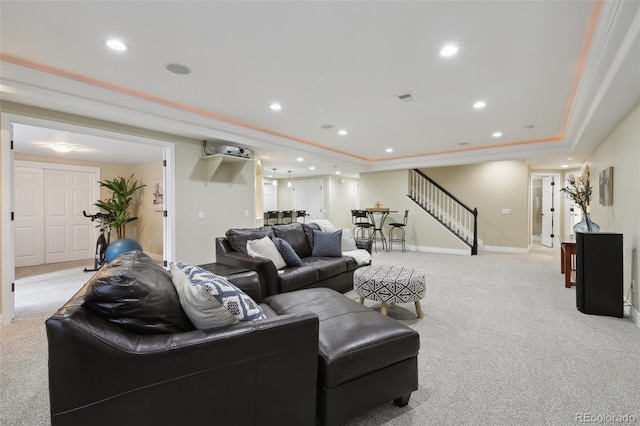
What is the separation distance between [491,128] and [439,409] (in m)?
4.69

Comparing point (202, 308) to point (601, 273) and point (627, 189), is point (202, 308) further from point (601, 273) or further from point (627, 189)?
point (627, 189)

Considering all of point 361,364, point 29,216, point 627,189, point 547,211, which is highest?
point 627,189

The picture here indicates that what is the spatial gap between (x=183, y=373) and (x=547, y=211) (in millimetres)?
10118

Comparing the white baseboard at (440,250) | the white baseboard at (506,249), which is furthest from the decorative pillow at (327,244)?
the white baseboard at (506,249)

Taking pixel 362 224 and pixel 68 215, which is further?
pixel 362 224

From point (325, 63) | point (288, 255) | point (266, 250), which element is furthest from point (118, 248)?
point (325, 63)

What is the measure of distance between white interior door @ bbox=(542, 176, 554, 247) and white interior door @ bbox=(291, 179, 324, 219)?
21.8 feet

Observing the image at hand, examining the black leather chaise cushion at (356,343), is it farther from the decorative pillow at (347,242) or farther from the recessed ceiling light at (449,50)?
the decorative pillow at (347,242)

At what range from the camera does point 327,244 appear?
4.07 meters

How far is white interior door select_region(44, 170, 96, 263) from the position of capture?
6.21 meters

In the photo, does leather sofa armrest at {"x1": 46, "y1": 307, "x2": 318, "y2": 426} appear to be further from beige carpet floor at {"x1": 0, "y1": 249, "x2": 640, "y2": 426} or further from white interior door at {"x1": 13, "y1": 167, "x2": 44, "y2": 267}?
white interior door at {"x1": 13, "y1": 167, "x2": 44, "y2": 267}

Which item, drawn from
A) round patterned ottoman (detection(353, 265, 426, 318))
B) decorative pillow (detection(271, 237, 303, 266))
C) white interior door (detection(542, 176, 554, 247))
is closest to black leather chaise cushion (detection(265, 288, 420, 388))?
round patterned ottoman (detection(353, 265, 426, 318))

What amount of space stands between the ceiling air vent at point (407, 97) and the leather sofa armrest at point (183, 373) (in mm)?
3040

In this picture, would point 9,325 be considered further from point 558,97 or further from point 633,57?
point 558,97
